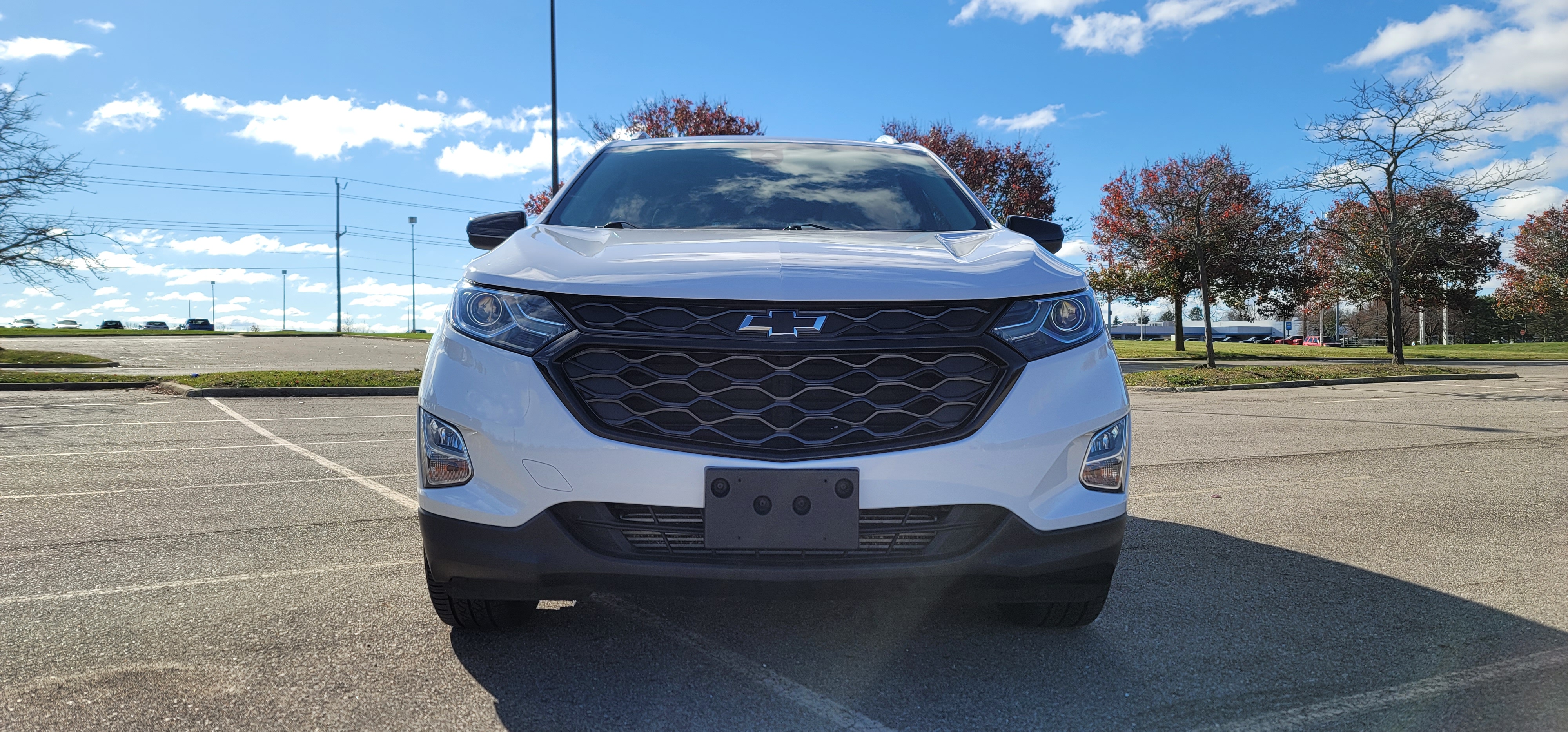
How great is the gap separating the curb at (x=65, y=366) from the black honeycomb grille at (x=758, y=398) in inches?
925

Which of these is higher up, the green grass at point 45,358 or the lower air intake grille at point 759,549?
the green grass at point 45,358

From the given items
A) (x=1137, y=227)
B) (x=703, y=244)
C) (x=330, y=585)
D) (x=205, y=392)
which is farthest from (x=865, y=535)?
(x=1137, y=227)

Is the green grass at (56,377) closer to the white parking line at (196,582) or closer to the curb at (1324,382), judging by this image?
the white parking line at (196,582)

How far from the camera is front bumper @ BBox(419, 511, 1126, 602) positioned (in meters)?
2.47

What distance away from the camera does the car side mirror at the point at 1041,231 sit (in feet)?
12.3

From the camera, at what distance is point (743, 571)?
2465 millimetres

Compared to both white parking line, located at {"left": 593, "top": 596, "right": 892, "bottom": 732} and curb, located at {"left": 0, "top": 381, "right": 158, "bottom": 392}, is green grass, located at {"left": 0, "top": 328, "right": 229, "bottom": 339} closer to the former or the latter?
curb, located at {"left": 0, "top": 381, "right": 158, "bottom": 392}

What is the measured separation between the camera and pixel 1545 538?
4.92 m

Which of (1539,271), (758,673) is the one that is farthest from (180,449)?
(1539,271)

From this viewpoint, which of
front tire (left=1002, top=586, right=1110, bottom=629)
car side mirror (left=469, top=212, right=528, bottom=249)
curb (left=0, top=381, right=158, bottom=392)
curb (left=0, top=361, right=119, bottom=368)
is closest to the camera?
front tire (left=1002, top=586, right=1110, bottom=629)

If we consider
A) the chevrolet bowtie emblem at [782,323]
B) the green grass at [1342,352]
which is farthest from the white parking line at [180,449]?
the green grass at [1342,352]

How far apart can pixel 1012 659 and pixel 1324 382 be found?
20286mm

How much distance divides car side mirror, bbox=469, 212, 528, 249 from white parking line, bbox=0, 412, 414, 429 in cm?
796

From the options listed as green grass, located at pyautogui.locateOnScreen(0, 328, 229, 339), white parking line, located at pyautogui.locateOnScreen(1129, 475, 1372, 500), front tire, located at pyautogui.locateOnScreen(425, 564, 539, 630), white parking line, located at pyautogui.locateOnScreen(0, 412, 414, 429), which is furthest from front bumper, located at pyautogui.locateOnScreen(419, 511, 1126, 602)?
green grass, located at pyautogui.locateOnScreen(0, 328, 229, 339)
